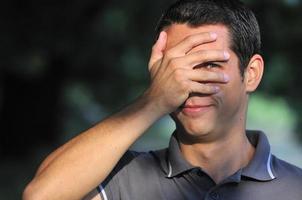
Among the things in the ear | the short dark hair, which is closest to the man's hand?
the short dark hair

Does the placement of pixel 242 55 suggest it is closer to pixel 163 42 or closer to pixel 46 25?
pixel 163 42

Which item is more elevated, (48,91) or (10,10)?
(10,10)

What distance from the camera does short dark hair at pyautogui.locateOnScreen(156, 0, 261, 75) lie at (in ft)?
8.61

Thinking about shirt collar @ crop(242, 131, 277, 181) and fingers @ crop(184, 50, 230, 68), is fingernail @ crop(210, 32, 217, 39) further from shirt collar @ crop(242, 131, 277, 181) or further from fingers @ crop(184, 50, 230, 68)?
shirt collar @ crop(242, 131, 277, 181)

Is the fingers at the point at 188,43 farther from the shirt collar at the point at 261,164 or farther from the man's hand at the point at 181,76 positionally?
the shirt collar at the point at 261,164

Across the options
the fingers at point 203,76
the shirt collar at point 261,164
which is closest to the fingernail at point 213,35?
the fingers at point 203,76

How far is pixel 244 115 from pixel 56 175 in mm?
678


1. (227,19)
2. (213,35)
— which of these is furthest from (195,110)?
(227,19)

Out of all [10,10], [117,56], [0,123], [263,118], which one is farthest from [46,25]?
[263,118]

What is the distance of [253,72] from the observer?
276 centimetres

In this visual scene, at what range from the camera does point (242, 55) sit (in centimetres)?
267

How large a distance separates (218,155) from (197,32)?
1.29 feet

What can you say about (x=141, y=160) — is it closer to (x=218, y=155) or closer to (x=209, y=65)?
(x=218, y=155)

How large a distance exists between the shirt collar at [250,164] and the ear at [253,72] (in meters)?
0.18
